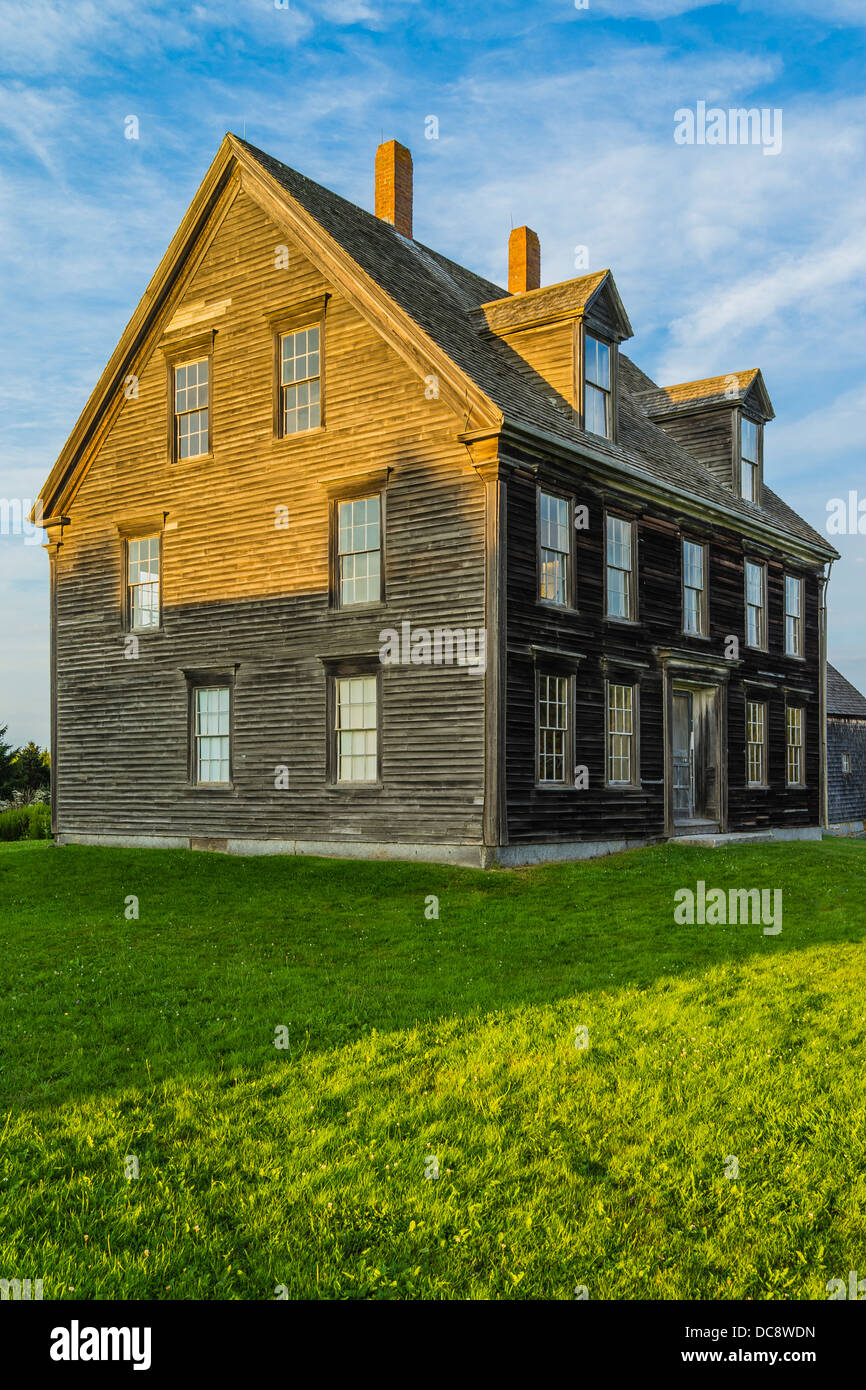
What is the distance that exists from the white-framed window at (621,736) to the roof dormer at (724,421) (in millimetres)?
8264

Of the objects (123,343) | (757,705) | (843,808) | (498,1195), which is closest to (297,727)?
(123,343)

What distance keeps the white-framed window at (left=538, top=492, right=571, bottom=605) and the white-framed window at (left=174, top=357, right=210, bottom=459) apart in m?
7.79

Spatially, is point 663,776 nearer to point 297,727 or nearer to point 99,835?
point 297,727

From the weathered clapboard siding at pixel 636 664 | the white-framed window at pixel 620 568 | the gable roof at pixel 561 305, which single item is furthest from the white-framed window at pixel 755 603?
the gable roof at pixel 561 305

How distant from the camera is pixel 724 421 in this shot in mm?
28547

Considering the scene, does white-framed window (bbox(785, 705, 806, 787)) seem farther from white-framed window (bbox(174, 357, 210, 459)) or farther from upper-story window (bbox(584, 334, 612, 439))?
white-framed window (bbox(174, 357, 210, 459))

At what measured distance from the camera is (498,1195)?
5.80 metres

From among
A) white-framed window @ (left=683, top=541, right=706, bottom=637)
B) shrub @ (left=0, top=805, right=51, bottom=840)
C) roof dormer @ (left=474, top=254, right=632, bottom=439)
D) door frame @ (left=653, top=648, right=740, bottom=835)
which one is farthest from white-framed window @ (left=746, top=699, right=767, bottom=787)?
shrub @ (left=0, top=805, right=51, bottom=840)

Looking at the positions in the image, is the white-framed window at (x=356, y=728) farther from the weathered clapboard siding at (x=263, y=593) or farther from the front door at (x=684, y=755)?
the front door at (x=684, y=755)

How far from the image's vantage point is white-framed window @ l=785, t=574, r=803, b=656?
29.7m

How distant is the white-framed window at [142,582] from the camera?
25.1m

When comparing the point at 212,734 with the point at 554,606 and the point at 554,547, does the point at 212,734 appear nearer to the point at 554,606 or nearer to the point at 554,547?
the point at 554,606

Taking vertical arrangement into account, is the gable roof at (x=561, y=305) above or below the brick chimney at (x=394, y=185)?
below

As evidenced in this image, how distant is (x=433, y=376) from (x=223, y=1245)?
16.7 meters
